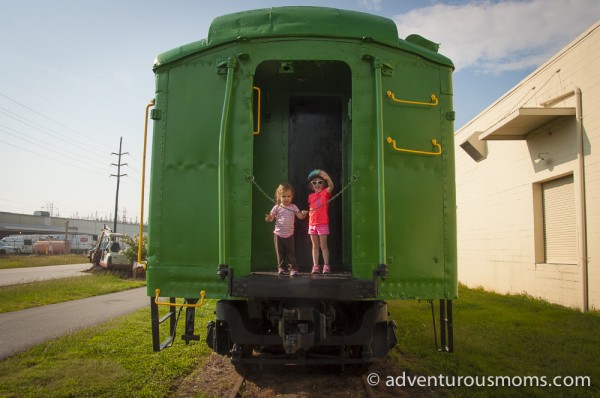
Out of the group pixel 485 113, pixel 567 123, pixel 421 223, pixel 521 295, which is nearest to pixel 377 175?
pixel 421 223

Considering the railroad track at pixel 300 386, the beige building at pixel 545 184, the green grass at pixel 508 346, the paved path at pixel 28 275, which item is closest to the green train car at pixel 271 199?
the railroad track at pixel 300 386

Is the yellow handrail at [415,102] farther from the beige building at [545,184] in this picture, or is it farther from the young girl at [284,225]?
the beige building at [545,184]

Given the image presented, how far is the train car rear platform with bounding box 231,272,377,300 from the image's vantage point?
3.95 meters

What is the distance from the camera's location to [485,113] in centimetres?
1530

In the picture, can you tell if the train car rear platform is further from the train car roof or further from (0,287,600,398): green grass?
the train car roof

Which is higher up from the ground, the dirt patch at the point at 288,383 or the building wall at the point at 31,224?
the building wall at the point at 31,224

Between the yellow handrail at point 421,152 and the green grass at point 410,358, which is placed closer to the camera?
the yellow handrail at point 421,152

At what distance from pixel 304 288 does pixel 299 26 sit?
246 centimetres

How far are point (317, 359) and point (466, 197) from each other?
1348 centimetres

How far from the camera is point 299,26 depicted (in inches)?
174

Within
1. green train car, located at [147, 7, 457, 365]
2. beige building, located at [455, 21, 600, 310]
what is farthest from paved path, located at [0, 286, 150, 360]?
beige building, located at [455, 21, 600, 310]

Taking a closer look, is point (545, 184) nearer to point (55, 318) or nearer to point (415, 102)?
point (415, 102)

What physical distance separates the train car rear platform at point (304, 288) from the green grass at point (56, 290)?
915cm

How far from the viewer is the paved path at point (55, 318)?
7.59 m
